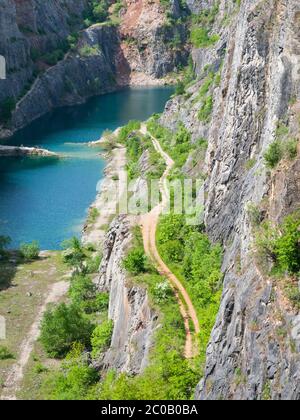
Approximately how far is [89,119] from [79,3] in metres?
54.1

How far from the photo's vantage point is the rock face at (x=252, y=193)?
2775 centimetres

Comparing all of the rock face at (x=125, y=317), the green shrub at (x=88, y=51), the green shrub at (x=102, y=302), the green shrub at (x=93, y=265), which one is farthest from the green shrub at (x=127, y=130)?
the green shrub at (x=102, y=302)

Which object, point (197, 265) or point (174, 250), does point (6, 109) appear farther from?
point (197, 265)

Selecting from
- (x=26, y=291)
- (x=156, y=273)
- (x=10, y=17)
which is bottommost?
(x=26, y=291)

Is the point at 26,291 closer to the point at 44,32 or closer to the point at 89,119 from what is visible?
the point at 89,119

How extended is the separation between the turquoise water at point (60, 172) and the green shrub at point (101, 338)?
2914 centimetres

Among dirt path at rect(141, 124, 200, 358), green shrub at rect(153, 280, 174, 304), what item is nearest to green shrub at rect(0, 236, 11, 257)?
dirt path at rect(141, 124, 200, 358)

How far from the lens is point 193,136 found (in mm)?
85562

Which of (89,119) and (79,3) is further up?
(79,3)

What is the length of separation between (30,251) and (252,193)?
4241 cm

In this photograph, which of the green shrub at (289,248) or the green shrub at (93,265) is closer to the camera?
the green shrub at (289,248)

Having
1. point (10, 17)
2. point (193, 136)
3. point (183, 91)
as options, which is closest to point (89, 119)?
point (10, 17)

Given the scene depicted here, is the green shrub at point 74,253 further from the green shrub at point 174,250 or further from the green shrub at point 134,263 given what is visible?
the green shrub at point 134,263

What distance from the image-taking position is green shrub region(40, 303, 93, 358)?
56.8 m
